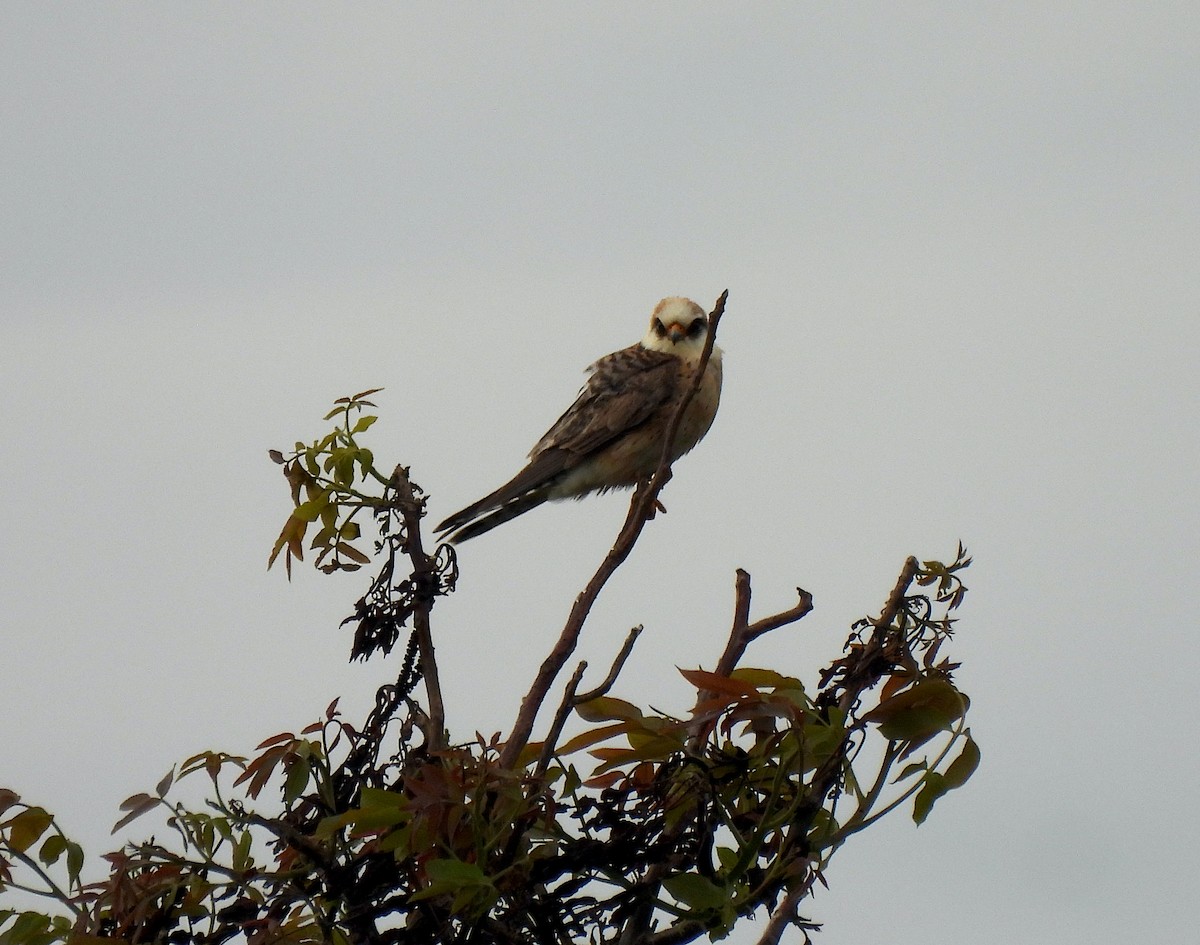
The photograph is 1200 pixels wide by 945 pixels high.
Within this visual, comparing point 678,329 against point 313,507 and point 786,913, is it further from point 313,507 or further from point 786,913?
point 786,913

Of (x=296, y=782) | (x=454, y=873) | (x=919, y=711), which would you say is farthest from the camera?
(x=296, y=782)

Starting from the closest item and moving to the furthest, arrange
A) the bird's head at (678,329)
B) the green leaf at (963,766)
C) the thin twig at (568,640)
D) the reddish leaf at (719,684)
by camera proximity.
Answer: the reddish leaf at (719,684) → the green leaf at (963,766) → the thin twig at (568,640) → the bird's head at (678,329)

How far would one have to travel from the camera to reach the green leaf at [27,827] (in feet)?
7.69

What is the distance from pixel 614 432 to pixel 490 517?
0.94m

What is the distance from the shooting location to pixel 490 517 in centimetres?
675

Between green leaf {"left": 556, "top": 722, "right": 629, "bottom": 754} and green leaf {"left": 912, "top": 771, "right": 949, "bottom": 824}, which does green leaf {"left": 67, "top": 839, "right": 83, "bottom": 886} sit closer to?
green leaf {"left": 556, "top": 722, "right": 629, "bottom": 754}

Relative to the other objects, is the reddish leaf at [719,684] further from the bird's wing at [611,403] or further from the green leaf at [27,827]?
the bird's wing at [611,403]

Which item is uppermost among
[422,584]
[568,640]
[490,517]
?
[490,517]

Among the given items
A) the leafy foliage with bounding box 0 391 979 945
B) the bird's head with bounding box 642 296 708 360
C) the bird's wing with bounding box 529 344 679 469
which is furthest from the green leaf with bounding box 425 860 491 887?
the bird's head with bounding box 642 296 708 360

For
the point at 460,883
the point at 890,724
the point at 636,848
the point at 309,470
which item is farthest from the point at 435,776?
the point at 309,470

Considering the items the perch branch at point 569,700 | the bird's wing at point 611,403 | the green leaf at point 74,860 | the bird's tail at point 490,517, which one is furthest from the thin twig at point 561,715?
the bird's wing at point 611,403

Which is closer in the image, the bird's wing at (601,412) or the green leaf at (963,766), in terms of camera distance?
the green leaf at (963,766)

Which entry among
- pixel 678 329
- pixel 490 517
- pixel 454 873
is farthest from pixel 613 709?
pixel 678 329

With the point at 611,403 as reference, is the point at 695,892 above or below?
below
